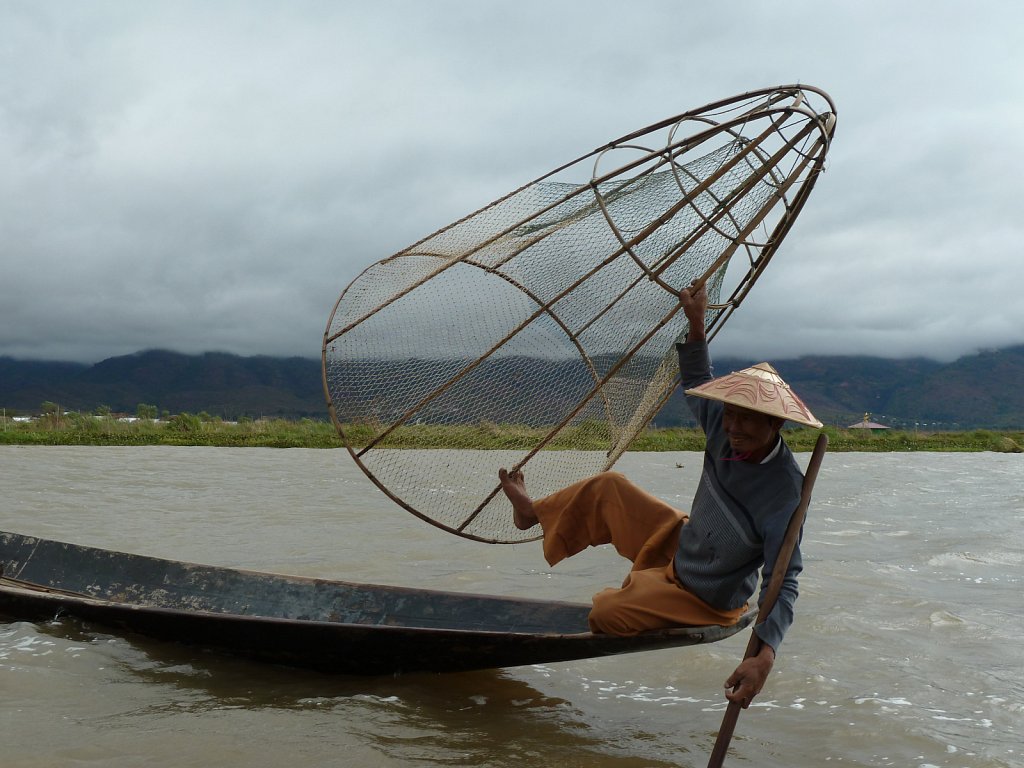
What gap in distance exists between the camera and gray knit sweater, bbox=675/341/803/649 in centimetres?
221

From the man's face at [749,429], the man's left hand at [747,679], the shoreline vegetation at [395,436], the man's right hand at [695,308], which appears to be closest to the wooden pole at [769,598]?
the man's left hand at [747,679]

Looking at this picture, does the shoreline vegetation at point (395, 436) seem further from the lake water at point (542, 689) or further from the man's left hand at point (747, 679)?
the man's left hand at point (747, 679)

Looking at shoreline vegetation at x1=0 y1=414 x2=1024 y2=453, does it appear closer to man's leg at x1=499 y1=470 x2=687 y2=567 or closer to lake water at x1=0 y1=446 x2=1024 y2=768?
man's leg at x1=499 y1=470 x2=687 y2=567

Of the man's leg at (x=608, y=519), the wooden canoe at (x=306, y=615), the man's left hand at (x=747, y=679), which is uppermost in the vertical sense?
the man's leg at (x=608, y=519)

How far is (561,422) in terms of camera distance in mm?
3242

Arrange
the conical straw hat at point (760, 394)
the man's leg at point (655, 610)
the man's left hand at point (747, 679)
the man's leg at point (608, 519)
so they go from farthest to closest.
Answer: the man's leg at point (608, 519), the man's leg at point (655, 610), the conical straw hat at point (760, 394), the man's left hand at point (747, 679)

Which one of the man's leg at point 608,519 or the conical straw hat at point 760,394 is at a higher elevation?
the conical straw hat at point 760,394

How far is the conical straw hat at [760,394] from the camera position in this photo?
86.2 inches

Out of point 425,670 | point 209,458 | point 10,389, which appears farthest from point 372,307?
point 10,389

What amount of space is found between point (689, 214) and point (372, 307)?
123 cm

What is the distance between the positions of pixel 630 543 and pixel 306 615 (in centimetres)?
156

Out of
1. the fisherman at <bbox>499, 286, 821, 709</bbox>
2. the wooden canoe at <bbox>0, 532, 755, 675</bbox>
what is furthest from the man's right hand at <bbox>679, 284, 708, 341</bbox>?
the wooden canoe at <bbox>0, 532, 755, 675</bbox>

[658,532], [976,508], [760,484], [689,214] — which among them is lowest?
[976,508]

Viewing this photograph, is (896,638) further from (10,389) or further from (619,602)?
(10,389)
